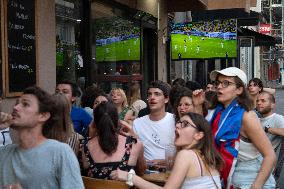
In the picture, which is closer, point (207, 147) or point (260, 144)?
point (207, 147)

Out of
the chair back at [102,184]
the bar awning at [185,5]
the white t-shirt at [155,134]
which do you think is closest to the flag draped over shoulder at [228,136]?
the chair back at [102,184]

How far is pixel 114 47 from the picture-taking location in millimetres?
10547

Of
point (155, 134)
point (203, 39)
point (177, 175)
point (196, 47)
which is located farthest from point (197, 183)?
point (203, 39)

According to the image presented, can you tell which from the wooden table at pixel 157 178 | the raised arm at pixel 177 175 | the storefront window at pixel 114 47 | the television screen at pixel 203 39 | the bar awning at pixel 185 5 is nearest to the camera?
the raised arm at pixel 177 175

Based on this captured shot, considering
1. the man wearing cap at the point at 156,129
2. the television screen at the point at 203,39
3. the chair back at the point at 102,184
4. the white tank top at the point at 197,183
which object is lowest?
the chair back at the point at 102,184

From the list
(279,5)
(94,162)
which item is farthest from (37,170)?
(279,5)

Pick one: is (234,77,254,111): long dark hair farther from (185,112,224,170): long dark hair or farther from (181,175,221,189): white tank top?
(181,175,221,189): white tank top

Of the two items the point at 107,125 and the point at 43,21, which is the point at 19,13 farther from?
the point at 107,125

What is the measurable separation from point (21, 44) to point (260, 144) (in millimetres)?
3574

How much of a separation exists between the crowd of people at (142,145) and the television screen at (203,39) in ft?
28.1

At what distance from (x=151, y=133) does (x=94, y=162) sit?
1.42m

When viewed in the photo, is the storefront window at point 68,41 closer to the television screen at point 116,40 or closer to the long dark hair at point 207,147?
the television screen at point 116,40

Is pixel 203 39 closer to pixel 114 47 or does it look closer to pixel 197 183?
pixel 114 47

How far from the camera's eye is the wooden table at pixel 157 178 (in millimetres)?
4207
